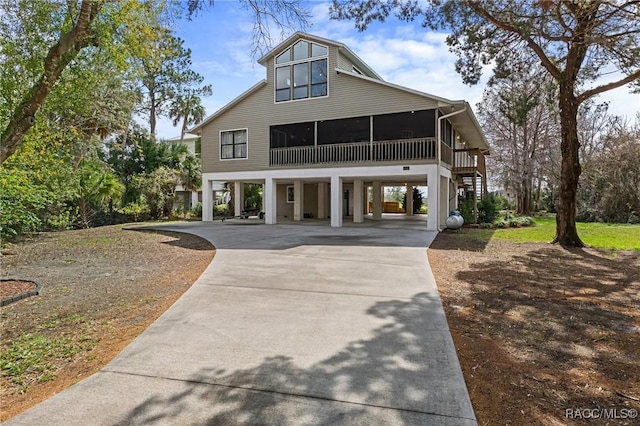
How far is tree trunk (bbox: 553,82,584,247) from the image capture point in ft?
41.5

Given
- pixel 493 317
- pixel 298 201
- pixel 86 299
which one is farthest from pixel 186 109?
pixel 493 317

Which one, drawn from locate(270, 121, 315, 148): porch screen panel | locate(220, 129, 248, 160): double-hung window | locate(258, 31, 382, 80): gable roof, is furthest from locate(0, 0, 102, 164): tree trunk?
locate(220, 129, 248, 160): double-hung window

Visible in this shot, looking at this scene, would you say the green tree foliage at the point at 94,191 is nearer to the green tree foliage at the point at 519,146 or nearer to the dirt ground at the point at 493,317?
the dirt ground at the point at 493,317

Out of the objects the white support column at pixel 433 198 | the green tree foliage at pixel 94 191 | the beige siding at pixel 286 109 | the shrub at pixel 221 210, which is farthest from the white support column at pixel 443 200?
the green tree foliage at pixel 94 191

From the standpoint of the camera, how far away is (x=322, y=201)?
25188 millimetres

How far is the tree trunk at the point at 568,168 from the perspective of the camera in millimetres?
12664

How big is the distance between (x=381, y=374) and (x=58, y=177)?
15713 millimetres

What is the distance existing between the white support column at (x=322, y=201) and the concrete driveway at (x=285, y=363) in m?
18.0

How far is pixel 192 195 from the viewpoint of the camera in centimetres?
3469

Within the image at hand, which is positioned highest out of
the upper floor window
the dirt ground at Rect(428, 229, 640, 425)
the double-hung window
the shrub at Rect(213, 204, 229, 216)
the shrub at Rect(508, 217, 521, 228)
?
the upper floor window

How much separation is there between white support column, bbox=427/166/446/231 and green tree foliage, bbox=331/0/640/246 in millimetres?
3797

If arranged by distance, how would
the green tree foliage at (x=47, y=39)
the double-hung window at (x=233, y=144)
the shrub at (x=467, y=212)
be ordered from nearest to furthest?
the green tree foliage at (x=47, y=39) → the shrub at (x=467, y=212) → the double-hung window at (x=233, y=144)

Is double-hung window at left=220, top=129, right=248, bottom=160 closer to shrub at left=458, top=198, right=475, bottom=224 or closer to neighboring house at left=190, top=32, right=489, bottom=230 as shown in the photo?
neighboring house at left=190, top=32, right=489, bottom=230

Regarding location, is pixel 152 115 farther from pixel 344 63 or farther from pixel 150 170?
pixel 344 63
